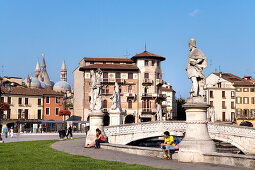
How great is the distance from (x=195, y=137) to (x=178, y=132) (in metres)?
16.4

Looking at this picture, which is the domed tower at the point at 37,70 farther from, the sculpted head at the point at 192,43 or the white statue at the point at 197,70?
the white statue at the point at 197,70

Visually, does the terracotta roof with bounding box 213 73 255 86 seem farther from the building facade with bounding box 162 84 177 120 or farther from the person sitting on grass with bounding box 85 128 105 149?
the person sitting on grass with bounding box 85 128 105 149

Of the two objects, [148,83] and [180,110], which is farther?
[180,110]

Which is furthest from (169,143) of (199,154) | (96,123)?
(96,123)

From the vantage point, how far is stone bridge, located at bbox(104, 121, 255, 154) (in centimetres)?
2759

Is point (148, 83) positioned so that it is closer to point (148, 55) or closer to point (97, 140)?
point (148, 55)

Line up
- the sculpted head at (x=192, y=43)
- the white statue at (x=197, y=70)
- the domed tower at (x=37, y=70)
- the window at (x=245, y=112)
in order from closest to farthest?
1. the white statue at (x=197, y=70)
2. the sculpted head at (x=192, y=43)
3. the window at (x=245, y=112)
4. the domed tower at (x=37, y=70)

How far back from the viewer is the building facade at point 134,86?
72062 millimetres

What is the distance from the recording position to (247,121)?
76.5 m

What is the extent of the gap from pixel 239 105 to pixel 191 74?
6577 cm

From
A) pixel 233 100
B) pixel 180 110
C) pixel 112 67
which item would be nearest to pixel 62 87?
pixel 180 110

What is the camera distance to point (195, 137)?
13266mm

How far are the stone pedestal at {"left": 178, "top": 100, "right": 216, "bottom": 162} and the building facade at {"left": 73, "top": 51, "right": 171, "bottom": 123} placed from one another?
2272 inches

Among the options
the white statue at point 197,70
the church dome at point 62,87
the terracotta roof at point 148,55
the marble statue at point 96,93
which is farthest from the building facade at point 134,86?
the church dome at point 62,87
